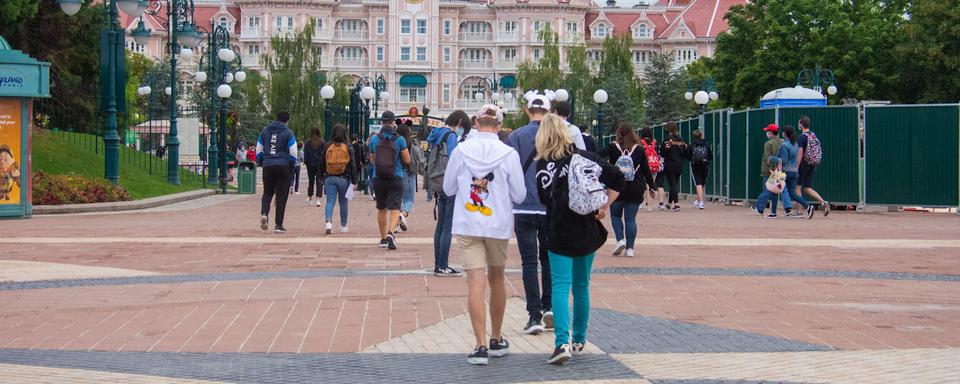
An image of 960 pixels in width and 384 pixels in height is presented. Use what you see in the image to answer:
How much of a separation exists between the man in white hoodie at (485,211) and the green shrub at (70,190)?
1865 centimetres

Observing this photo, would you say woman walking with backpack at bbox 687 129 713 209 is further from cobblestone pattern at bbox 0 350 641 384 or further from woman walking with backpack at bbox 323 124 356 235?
cobblestone pattern at bbox 0 350 641 384

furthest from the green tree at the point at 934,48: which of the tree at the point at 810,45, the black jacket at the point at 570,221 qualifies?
the black jacket at the point at 570,221

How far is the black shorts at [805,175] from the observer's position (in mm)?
24625

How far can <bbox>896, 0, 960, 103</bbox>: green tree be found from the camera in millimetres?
62156

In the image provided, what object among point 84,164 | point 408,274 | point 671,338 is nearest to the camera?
point 671,338

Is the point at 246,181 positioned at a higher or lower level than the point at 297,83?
lower

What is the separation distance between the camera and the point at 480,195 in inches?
344

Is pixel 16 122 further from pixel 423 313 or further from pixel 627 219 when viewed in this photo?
pixel 423 313

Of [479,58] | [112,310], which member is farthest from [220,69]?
[479,58]

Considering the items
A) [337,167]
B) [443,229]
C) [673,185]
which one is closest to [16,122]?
[337,167]

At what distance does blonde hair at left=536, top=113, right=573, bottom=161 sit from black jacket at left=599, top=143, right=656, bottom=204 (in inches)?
239

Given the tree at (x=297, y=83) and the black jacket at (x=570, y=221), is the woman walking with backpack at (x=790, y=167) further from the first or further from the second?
the tree at (x=297, y=83)

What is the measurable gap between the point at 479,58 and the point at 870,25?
73.2 meters

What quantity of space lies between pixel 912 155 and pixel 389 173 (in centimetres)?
1336
